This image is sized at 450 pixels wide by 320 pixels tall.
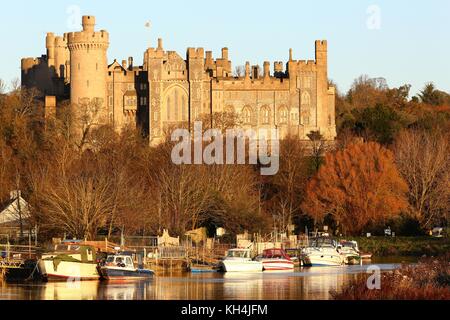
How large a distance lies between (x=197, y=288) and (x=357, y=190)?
36253 mm

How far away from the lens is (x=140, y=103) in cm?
11631

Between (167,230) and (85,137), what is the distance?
107 ft

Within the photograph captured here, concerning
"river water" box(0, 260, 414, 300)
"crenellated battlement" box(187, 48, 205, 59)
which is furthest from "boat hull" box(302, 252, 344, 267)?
"crenellated battlement" box(187, 48, 205, 59)

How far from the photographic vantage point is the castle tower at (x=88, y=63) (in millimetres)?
114188

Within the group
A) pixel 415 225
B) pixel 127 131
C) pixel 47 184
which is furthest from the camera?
pixel 127 131

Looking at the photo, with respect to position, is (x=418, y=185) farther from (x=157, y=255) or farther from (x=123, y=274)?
(x=123, y=274)

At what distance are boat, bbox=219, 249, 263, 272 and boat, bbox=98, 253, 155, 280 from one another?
481cm

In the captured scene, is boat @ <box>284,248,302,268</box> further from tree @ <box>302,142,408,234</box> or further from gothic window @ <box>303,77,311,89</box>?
gothic window @ <box>303,77,311,89</box>

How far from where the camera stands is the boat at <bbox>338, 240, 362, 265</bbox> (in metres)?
70.6

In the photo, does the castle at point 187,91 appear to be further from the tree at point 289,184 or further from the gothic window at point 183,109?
the tree at point 289,184

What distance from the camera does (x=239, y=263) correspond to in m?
60.9

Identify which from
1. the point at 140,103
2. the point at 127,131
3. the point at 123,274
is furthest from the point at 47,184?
the point at 140,103
